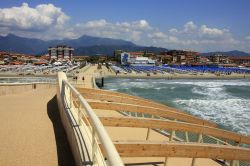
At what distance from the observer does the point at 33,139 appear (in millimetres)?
6129

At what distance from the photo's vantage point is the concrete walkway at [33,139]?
498cm

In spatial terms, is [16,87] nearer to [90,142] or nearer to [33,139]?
[33,139]

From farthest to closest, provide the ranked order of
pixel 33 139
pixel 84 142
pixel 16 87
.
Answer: pixel 16 87 → pixel 33 139 → pixel 84 142

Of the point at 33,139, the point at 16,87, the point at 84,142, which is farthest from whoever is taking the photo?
the point at 16,87

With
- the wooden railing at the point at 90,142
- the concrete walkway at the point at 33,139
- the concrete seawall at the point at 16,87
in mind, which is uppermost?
the wooden railing at the point at 90,142

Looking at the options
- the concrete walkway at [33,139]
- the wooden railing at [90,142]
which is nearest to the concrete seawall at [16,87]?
the concrete walkway at [33,139]

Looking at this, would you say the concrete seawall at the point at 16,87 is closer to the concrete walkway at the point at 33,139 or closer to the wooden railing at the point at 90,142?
the concrete walkway at the point at 33,139

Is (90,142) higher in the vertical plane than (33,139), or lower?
higher

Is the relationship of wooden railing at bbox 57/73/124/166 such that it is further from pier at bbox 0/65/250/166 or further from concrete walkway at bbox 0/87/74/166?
concrete walkway at bbox 0/87/74/166

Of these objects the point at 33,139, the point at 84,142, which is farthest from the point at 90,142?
the point at 33,139

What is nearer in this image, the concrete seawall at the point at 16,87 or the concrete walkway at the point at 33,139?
the concrete walkway at the point at 33,139

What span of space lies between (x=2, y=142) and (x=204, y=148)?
3.77 meters

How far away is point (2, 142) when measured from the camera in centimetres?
588

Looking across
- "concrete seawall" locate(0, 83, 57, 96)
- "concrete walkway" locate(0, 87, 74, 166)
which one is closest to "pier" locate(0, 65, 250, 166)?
"concrete walkway" locate(0, 87, 74, 166)
